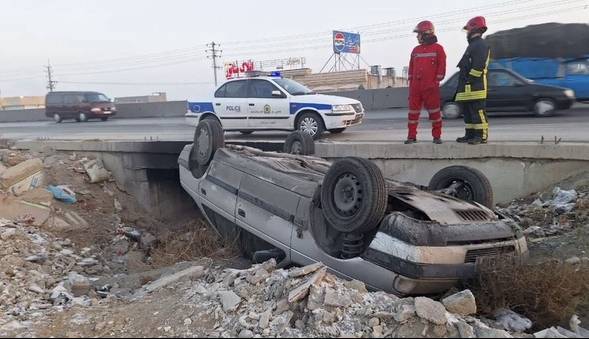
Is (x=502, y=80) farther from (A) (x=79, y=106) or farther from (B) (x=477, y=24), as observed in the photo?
(A) (x=79, y=106)

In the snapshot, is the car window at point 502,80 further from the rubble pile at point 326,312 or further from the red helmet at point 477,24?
the rubble pile at point 326,312

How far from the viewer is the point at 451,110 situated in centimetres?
1441

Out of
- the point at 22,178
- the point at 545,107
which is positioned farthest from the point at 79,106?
the point at 545,107

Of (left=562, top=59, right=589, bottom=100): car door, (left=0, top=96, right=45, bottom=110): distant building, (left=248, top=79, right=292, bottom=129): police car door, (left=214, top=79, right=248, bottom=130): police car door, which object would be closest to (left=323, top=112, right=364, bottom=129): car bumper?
(left=248, top=79, right=292, bottom=129): police car door

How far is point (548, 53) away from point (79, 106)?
67.1 feet

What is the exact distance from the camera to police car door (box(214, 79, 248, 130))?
11453 mm

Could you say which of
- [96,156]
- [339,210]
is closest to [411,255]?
[339,210]

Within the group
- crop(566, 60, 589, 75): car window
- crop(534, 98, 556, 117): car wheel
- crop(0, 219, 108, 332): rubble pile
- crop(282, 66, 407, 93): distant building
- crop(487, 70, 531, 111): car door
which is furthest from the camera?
crop(282, 66, 407, 93): distant building

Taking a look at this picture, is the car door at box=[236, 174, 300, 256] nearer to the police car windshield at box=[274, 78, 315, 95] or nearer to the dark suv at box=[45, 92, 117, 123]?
the police car windshield at box=[274, 78, 315, 95]

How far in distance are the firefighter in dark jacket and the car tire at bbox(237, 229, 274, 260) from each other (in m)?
3.67

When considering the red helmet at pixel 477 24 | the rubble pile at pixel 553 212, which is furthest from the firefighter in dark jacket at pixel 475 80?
the rubble pile at pixel 553 212

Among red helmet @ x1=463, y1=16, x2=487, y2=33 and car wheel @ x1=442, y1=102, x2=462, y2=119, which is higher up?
red helmet @ x1=463, y1=16, x2=487, y2=33

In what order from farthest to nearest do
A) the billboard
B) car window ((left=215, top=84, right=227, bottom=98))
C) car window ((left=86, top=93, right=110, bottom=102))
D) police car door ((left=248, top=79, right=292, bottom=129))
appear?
1. the billboard
2. car window ((left=86, top=93, right=110, bottom=102))
3. car window ((left=215, top=84, right=227, bottom=98))
4. police car door ((left=248, top=79, right=292, bottom=129))

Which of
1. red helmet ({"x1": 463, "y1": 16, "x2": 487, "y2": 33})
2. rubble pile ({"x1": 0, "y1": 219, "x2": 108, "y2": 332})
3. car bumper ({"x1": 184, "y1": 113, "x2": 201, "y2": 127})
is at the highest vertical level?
red helmet ({"x1": 463, "y1": 16, "x2": 487, "y2": 33})
